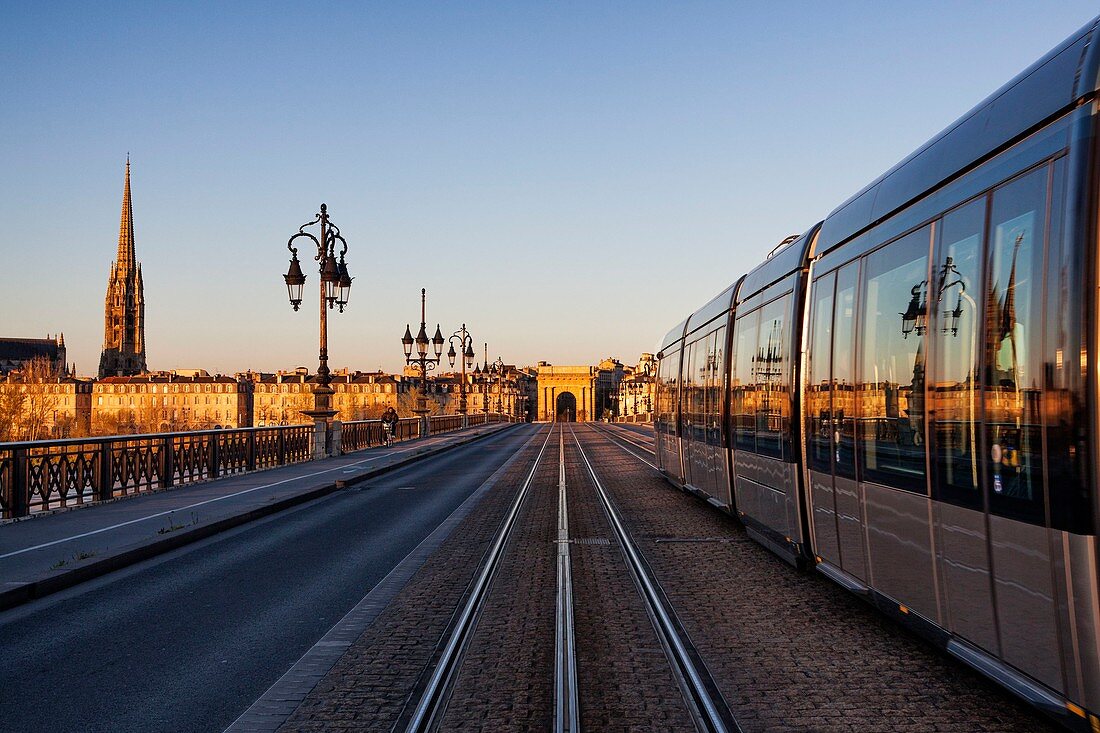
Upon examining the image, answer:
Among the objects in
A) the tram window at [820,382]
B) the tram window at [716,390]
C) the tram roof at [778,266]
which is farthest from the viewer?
the tram window at [716,390]

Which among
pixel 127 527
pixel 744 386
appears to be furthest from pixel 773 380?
pixel 127 527

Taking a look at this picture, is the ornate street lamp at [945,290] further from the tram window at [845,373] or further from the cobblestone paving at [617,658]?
the cobblestone paving at [617,658]

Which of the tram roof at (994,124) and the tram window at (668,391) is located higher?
the tram roof at (994,124)

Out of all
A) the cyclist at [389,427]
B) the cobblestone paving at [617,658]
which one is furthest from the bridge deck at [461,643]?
the cyclist at [389,427]

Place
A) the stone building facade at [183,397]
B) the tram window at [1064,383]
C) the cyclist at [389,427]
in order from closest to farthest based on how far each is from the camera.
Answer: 1. the tram window at [1064,383]
2. the cyclist at [389,427]
3. the stone building facade at [183,397]

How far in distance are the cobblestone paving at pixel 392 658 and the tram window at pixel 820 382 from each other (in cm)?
367

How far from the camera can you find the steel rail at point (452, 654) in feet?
17.2

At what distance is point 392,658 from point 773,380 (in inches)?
219

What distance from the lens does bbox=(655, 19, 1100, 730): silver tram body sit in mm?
4152

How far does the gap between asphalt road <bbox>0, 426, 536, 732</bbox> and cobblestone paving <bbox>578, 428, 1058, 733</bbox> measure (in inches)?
126

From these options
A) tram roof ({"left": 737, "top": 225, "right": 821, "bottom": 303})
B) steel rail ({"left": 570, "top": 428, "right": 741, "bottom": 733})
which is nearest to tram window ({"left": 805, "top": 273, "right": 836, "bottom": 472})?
tram roof ({"left": 737, "top": 225, "right": 821, "bottom": 303})

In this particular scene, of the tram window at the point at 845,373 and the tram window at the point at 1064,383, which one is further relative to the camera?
the tram window at the point at 845,373

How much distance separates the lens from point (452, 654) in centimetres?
668

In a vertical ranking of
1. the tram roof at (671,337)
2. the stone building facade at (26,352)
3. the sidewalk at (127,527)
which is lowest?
the sidewalk at (127,527)
